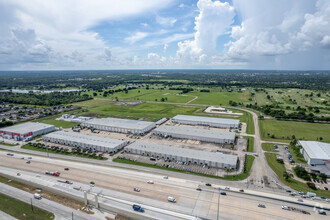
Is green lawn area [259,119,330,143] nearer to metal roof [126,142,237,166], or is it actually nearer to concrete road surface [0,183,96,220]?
metal roof [126,142,237,166]

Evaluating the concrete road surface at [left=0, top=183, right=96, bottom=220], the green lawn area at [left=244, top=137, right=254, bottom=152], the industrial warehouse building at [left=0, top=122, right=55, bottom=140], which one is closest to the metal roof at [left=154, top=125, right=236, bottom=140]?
the green lawn area at [left=244, top=137, right=254, bottom=152]

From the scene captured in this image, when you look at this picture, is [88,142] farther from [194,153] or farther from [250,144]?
[250,144]

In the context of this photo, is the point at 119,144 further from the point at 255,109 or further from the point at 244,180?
the point at 255,109

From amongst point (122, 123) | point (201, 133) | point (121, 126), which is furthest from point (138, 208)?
point (122, 123)

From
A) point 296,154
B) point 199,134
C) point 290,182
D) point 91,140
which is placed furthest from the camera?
point 199,134

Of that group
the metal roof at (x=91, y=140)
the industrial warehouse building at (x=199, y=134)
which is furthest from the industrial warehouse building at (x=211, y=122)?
the metal roof at (x=91, y=140)

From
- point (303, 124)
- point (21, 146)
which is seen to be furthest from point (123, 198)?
point (303, 124)

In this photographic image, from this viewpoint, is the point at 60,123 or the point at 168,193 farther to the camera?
the point at 60,123
